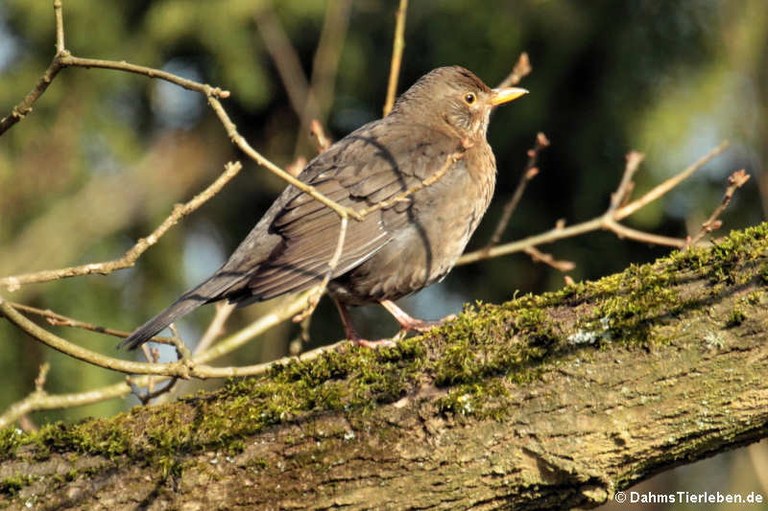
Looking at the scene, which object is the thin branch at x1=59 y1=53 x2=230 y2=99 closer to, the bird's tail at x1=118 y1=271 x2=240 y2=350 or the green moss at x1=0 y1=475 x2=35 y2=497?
the bird's tail at x1=118 y1=271 x2=240 y2=350

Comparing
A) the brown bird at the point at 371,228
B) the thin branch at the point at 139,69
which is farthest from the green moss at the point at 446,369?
the brown bird at the point at 371,228

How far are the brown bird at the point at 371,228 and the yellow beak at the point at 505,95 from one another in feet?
1.56

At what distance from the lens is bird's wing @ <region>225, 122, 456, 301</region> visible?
477 centimetres

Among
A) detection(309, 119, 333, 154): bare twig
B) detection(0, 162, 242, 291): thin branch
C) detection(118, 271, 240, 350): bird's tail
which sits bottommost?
detection(0, 162, 242, 291): thin branch

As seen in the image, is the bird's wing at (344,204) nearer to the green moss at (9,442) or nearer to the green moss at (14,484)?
the green moss at (9,442)

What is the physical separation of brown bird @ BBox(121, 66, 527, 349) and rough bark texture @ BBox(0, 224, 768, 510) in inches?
53.6

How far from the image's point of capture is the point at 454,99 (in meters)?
6.11

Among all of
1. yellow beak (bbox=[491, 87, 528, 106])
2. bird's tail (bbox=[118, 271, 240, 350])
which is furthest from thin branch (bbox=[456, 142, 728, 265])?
bird's tail (bbox=[118, 271, 240, 350])

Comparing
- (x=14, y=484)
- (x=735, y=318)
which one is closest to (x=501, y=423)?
(x=735, y=318)

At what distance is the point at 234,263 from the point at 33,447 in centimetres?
166

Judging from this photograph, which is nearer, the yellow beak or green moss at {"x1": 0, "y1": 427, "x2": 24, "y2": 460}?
green moss at {"x1": 0, "y1": 427, "x2": 24, "y2": 460}

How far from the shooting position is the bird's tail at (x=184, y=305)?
13.6ft

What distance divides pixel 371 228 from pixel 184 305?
1.12 metres

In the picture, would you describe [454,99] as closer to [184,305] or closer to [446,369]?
[184,305]
